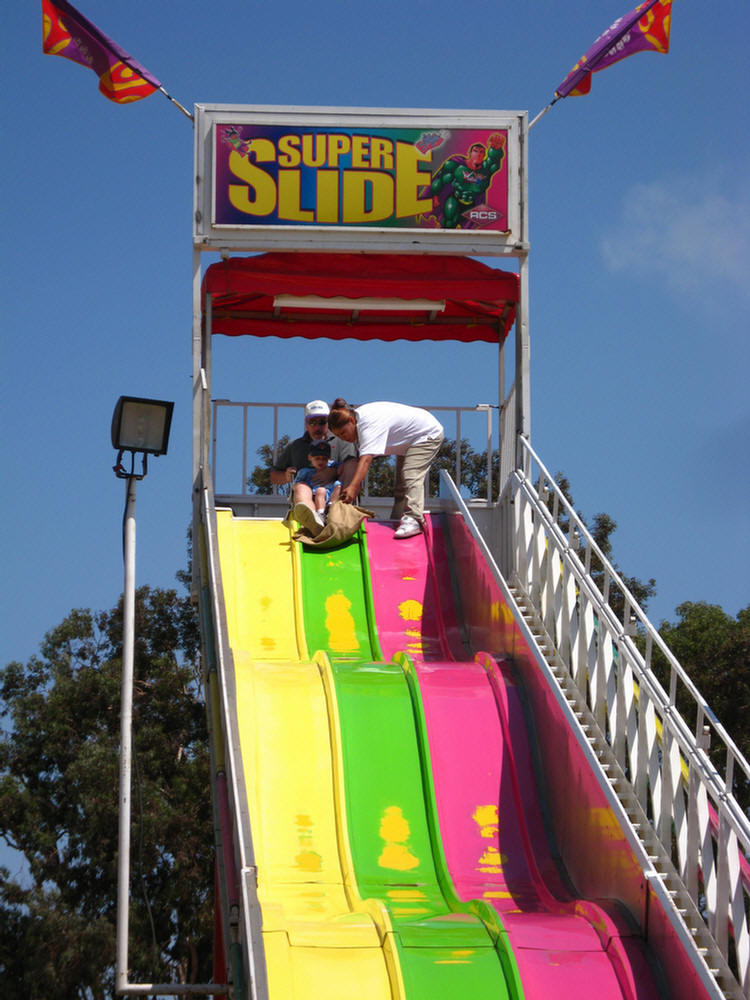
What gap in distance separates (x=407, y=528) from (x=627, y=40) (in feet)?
17.6

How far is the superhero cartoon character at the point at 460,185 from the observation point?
12461 millimetres

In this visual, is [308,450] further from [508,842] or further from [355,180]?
[508,842]

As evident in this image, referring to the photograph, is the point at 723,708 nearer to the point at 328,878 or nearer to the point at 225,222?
the point at 225,222

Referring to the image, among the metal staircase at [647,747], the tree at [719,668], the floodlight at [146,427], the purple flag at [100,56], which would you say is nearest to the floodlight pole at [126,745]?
the floodlight at [146,427]

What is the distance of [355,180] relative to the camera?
12406 mm

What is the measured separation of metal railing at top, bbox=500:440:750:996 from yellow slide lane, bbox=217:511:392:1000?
154 cm

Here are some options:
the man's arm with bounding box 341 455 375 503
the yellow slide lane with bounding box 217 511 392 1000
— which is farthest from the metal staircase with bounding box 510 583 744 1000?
the man's arm with bounding box 341 455 375 503

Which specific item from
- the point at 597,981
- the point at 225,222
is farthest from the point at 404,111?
the point at 597,981

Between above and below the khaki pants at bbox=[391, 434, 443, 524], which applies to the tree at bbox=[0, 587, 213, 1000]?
below

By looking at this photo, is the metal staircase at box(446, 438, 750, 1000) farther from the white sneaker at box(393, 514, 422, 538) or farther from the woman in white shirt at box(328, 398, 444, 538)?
the woman in white shirt at box(328, 398, 444, 538)

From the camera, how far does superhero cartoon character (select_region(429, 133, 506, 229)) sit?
1246cm

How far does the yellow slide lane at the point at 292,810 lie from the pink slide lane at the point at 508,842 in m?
0.67

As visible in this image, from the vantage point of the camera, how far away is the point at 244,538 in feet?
37.7

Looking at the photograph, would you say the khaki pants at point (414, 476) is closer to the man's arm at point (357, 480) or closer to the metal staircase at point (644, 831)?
the man's arm at point (357, 480)
